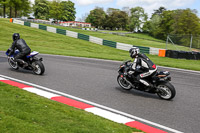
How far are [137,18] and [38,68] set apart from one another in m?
118

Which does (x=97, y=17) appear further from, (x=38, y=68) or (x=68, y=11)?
(x=38, y=68)

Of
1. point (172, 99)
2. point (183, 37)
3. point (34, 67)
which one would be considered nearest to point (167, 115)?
point (172, 99)

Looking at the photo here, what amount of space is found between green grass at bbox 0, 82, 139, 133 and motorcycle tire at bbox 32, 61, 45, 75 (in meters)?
3.83

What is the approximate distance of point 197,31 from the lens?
220 feet

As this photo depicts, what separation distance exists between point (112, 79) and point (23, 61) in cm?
394

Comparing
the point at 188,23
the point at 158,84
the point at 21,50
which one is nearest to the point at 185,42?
the point at 158,84

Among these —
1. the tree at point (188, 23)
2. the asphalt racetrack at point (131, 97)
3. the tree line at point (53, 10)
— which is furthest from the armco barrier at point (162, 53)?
the tree line at point (53, 10)

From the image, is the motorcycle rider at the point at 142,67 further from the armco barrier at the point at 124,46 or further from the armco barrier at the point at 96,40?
the armco barrier at the point at 96,40

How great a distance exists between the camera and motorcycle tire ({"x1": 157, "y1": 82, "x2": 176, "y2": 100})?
6.81m

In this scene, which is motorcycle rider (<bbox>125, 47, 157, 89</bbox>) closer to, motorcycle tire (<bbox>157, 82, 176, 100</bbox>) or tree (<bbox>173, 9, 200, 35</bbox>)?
motorcycle tire (<bbox>157, 82, 176, 100</bbox>)

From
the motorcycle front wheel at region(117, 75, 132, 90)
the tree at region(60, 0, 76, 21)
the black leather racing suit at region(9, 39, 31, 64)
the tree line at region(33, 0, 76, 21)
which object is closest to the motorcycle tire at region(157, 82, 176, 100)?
the motorcycle front wheel at region(117, 75, 132, 90)

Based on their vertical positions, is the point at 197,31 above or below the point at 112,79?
above

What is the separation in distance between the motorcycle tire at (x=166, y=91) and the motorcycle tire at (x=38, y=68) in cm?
496

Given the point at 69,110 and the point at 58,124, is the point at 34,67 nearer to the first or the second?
the point at 69,110
